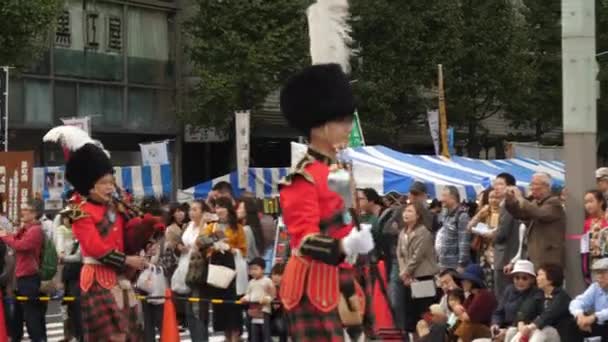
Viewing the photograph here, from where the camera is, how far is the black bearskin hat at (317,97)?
7.29 m

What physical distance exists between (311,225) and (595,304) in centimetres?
468

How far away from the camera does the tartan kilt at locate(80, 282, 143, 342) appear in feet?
34.9

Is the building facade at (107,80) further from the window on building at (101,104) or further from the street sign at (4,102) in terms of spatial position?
the street sign at (4,102)

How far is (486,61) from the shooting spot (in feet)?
124

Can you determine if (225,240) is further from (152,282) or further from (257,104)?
(257,104)

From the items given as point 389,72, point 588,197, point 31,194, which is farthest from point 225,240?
point 389,72

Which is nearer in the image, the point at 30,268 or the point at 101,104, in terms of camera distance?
the point at 30,268

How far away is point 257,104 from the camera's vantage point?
111 feet

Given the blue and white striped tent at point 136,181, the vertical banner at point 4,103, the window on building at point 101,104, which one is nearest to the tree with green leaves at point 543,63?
the window on building at point 101,104

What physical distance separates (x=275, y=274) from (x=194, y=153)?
26.0 meters

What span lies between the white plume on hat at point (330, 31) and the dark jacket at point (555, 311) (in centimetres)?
418

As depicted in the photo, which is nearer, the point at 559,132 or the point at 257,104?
the point at 257,104

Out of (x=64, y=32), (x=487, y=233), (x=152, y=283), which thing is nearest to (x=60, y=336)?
(x=152, y=283)

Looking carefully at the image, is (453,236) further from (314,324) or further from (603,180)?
(314,324)
